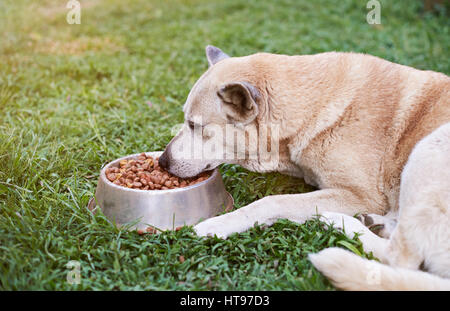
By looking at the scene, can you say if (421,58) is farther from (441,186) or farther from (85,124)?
(85,124)

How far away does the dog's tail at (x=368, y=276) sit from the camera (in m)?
2.21

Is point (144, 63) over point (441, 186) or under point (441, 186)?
over

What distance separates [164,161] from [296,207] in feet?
3.32

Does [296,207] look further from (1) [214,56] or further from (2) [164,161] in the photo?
(1) [214,56]

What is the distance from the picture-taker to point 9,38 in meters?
6.64

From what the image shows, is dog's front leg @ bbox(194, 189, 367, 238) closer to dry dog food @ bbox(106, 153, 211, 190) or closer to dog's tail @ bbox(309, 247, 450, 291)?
dry dog food @ bbox(106, 153, 211, 190)

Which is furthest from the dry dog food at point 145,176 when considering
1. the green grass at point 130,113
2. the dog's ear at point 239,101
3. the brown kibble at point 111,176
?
the dog's ear at point 239,101

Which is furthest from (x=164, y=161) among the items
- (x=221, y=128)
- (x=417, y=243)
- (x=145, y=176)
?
(x=417, y=243)

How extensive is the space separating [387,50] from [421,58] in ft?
1.66

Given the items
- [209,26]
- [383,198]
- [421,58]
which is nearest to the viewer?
[383,198]

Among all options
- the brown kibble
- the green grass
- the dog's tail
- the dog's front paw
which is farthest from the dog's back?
the brown kibble

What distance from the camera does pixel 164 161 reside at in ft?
10.4

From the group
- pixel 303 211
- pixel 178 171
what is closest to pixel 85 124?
pixel 178 171

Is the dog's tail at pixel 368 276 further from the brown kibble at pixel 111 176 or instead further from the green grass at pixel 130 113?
the brown kibble at pixel 111 176
